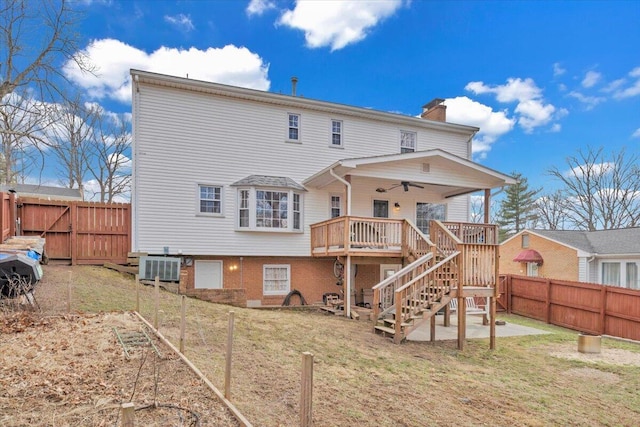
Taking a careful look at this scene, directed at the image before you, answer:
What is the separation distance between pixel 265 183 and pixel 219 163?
177cm

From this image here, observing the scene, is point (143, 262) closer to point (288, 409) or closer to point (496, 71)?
point (288, 409)

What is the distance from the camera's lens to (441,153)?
12656 millimetres

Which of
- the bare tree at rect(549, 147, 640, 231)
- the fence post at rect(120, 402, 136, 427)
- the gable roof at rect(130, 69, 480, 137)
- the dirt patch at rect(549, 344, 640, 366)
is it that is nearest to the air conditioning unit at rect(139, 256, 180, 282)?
the gable roof at rect(130, 69, 480, 137)

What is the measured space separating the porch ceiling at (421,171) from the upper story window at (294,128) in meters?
1.79

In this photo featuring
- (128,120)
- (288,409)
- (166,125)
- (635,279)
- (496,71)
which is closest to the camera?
(288,409)

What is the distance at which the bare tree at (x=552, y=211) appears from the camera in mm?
33750

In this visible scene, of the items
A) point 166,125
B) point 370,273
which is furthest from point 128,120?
point 370,273

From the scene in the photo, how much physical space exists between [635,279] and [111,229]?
21582mm

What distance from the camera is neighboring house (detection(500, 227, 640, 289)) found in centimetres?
1702

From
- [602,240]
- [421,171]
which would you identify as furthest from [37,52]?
[602,240]

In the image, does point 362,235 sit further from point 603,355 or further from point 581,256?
point 581,256

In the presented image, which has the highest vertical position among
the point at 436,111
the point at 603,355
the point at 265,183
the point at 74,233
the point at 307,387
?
the point at 436,111

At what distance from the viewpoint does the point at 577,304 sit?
13.4m

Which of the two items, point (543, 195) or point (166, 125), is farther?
point (543, 195)
